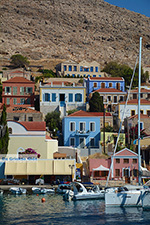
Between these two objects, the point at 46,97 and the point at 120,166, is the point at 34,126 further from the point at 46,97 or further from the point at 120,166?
the point at 46,97

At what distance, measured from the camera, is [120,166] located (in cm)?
5619

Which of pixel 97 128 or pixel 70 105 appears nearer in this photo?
pixel 97 128

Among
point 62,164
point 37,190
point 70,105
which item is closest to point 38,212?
point 37,190

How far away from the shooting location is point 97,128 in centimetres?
6788

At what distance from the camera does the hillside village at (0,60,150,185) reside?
54.2 meters

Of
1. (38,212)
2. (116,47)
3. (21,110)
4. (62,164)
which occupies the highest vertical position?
(116,47)

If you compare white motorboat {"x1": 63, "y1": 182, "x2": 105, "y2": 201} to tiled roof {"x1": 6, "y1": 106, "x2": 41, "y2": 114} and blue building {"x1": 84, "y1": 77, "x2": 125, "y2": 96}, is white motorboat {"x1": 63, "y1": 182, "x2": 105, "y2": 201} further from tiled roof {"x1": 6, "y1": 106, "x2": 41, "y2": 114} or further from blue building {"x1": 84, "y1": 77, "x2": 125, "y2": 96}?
blue building {"x1": 84, "y1": 77, "x2": 125, "y2": 96}

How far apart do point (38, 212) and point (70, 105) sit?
136 feet

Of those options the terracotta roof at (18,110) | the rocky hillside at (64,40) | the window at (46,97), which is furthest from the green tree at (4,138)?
the rocky hillside at (64,40)

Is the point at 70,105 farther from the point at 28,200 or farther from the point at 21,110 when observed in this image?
the point at 28,200

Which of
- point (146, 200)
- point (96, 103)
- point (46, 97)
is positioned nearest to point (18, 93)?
point (46, 97)

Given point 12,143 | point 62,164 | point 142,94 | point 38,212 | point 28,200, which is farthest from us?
point 142,94

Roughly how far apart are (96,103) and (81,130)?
10.9 m

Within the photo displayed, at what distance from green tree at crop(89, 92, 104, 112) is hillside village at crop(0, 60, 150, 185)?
0.42 m
